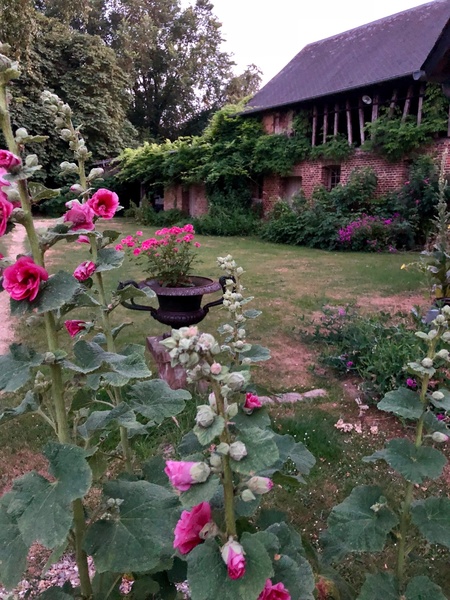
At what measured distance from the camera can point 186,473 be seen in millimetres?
786

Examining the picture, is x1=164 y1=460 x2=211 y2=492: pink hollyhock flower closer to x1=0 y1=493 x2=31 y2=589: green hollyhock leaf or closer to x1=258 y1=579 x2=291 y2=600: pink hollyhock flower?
x1=258 y1=579 x2=291 y2=600: pink hollyhock flower

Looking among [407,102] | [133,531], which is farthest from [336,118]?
[133,531]

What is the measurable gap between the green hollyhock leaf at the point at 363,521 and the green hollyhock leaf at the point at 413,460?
115 millimetres

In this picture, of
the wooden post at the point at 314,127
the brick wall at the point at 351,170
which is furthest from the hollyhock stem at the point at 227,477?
the wooden post at the point at 314,127

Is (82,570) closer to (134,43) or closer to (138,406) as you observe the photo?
(138,406)

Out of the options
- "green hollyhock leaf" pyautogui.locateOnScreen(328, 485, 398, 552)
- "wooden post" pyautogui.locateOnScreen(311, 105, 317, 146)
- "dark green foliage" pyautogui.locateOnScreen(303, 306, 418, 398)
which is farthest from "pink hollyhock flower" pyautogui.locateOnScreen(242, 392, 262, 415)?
"wooden post" pyautogui.locateOnScreen(311, 105, 317, 146)

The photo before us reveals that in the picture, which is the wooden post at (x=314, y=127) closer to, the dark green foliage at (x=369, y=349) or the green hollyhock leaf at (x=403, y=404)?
the dark green foliage at (x=369, y=349)

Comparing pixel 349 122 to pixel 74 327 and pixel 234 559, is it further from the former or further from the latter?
pixel 234 559

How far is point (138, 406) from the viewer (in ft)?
4.08

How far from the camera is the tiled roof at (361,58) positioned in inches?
511

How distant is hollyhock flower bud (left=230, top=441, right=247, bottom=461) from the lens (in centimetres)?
76

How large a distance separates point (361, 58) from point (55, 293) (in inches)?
636

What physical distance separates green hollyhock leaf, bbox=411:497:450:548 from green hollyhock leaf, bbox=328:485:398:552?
6 cm

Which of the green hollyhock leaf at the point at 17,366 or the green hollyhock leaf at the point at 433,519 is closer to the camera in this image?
the green hollyhock leaf at the point at 17,366
